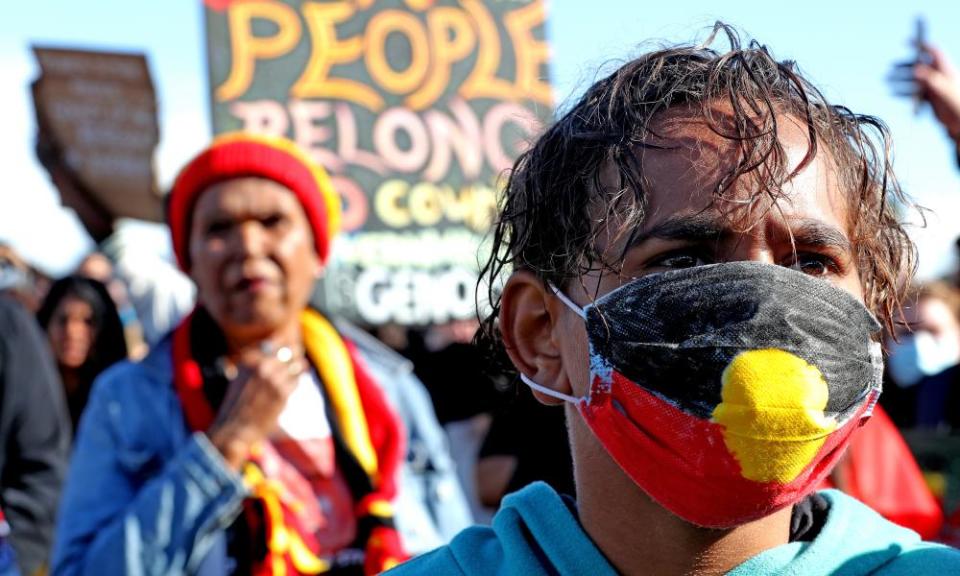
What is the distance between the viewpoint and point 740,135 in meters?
1.81

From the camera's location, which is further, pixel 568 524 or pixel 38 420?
pixel 38 420

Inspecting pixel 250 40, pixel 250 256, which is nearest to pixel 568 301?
pixel 250 256

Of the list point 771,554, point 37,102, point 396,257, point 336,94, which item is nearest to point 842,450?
point 771,554

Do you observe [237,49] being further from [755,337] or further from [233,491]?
[755,337]

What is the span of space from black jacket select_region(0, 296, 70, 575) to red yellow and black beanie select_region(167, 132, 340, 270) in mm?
961

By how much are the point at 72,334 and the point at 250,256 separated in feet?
11.6

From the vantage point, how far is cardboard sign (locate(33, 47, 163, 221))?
793 centimetres

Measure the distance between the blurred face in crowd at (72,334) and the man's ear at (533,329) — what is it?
505 centimetres

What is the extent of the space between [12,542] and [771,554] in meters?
3.37

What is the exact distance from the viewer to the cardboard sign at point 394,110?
616cm

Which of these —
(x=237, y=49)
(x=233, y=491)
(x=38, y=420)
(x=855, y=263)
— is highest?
(x=855, y=263)

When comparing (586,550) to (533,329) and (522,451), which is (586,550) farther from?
(522,451)

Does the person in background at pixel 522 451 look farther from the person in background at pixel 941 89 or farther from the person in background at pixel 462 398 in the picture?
the person in background at pixel 941 89

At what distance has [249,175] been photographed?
360cm
